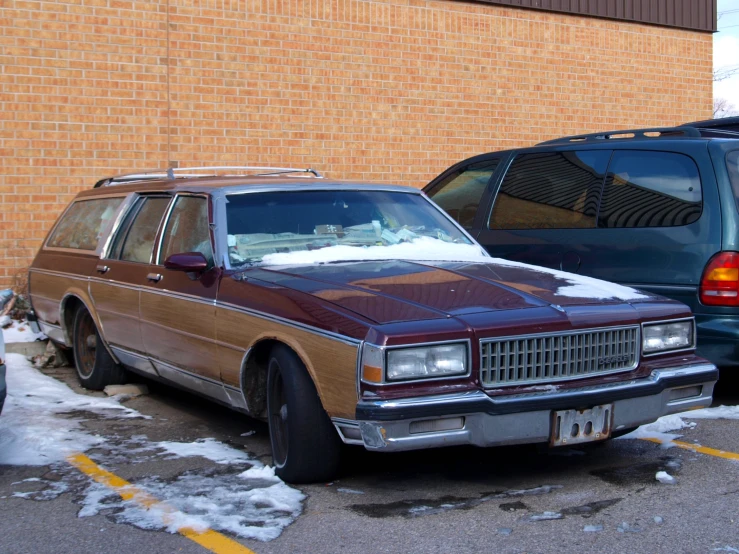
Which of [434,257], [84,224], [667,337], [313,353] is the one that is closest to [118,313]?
[84,224]

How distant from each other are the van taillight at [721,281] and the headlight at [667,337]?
118 cm

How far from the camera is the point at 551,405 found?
4445 mm

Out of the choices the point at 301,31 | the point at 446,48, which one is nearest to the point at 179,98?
the point at 301,31

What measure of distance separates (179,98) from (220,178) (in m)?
5.30

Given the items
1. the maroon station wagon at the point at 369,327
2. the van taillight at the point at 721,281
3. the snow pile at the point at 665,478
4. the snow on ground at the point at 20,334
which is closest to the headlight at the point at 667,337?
the maroon station wagon at the point at 369,327

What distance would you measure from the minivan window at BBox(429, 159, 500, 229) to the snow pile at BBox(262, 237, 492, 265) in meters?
1.85


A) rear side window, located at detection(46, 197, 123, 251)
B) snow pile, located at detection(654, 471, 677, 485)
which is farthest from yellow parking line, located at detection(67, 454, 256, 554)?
rear side window, located at detection(46, 197, 123, 251)

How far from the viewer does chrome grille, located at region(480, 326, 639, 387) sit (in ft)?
14.5

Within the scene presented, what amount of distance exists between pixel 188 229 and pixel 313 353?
1.83 metres

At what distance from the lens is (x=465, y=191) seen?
8312 mm

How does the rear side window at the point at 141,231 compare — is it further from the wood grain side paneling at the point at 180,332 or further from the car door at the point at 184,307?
the wood grain side paneling at the point at 180,332

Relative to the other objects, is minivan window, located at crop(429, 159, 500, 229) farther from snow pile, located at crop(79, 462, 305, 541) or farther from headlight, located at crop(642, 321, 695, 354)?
snow pile, located at crop(79, 462, 305, 541)

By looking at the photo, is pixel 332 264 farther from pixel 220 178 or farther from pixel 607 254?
pixel 607 254

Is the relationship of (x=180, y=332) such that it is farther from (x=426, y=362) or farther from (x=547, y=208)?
(x=547, y=208)
